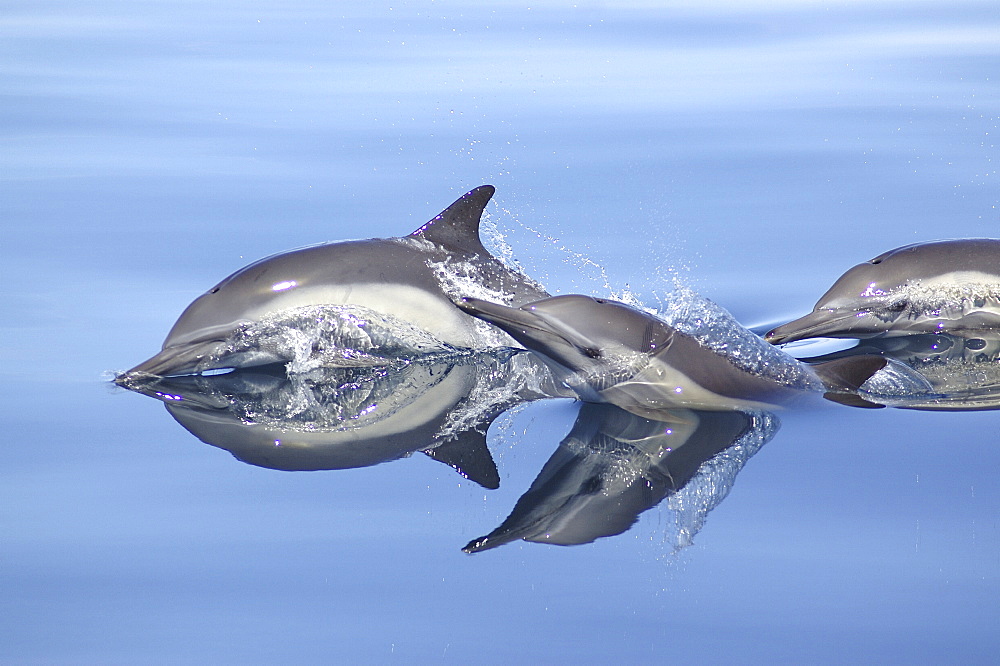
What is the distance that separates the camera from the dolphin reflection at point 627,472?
4.69 meters

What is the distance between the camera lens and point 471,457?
538cm

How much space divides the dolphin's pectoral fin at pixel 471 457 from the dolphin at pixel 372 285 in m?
1.48

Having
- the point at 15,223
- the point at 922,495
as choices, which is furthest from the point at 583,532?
the point at 15,223

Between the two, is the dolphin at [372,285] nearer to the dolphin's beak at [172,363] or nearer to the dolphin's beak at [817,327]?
the dolphin's beak at [172,363]

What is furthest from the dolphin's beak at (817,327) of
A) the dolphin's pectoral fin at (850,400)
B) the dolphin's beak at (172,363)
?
the dolphin's beak at (172,363)

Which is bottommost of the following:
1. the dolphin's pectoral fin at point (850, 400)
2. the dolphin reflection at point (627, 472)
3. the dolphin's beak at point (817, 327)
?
the dolphin reflection at point (627, 472)

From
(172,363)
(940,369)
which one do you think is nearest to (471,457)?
(172,363)

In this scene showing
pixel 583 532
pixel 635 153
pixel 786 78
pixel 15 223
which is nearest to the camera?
pixel 583 532

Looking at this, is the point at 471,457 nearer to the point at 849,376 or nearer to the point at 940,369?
the point at 849,376

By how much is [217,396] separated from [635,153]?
6.76 m

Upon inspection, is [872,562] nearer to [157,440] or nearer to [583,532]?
[583,532]

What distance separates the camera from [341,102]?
14109 mm

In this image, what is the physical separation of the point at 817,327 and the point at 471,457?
2.91 m

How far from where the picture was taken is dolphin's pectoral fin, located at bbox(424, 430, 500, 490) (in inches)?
203
